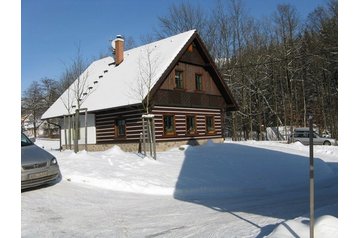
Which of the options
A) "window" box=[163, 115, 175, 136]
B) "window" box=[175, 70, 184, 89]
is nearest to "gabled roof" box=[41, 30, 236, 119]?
"window" box=[175, 70, 184, 89]

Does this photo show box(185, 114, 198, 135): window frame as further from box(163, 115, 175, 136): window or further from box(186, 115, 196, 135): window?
box(163, 115, 175, 136): window

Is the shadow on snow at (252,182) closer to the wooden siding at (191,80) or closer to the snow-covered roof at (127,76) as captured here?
the wooden siding at (191,80)

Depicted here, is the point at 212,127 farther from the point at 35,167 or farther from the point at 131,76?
the point at 35,167

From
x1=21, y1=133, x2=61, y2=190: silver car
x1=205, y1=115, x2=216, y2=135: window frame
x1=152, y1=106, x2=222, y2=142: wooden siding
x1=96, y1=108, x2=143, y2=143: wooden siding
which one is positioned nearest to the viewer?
x1=21, y1=133, x2=61, y2=190: silver car

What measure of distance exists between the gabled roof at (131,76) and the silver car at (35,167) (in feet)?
33.3

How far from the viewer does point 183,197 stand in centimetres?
1204

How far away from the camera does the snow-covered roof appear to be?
22.8 meters

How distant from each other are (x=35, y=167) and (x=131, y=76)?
14812 mm

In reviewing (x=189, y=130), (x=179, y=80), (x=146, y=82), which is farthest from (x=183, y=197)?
(x=179, y=80)

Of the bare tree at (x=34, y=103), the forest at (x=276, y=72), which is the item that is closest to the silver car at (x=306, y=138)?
the forest at (x=276, y=72)

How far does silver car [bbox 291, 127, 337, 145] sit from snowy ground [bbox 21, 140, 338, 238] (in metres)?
16.1

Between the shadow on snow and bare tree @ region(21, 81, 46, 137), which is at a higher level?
bare tree @ region(21, 81, 46, 137)

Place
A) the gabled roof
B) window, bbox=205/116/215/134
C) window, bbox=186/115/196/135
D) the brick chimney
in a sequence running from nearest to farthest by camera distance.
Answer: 1. the gabled roof
2. window, bbox=186/115/196/135
3. window, bbox=205/116/215/134
4. the brick chimney
